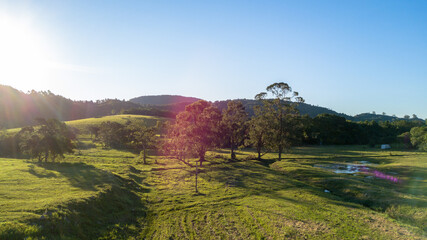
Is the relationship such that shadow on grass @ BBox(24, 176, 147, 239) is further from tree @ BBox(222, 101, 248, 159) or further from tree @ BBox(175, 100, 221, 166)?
tree @ BBox(222, 101, 248, 159)

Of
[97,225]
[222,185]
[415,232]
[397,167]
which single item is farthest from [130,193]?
[397,167]

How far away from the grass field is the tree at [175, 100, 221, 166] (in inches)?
523

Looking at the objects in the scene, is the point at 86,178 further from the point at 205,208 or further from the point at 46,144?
the point at 46,144

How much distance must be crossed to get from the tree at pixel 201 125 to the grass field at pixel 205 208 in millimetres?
→ 13289

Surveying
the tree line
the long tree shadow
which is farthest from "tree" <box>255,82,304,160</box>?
the long tree shadow

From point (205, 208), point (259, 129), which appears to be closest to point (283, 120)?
point (259, 129)

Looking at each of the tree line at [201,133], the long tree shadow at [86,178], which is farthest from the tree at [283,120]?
the long tree shadow at [86,178]

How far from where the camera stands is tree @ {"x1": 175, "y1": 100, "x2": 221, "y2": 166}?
51906 mm

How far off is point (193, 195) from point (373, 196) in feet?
82.9

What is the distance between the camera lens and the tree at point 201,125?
51.9m

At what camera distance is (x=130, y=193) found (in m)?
32.3

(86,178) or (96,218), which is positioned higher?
(86,178)

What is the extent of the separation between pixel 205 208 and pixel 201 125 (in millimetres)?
30413

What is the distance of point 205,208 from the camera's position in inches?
1077
